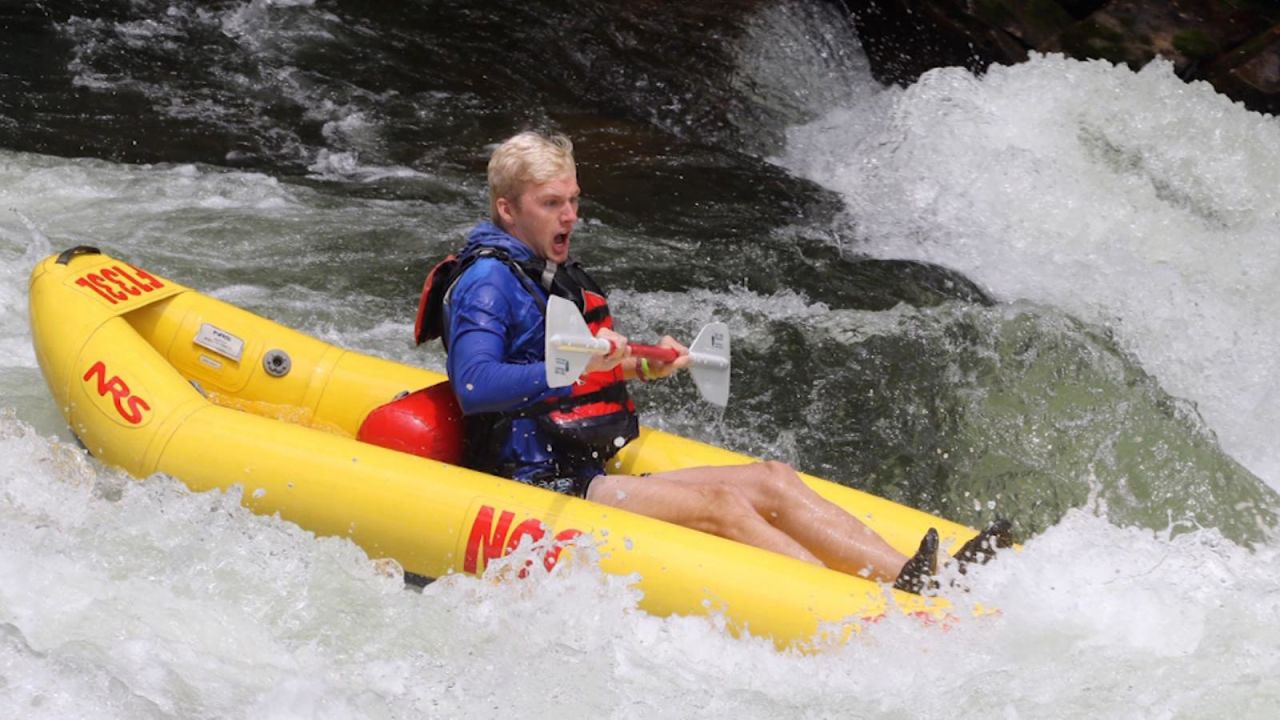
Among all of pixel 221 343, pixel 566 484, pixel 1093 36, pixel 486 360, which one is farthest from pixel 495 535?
pixel 1093 36

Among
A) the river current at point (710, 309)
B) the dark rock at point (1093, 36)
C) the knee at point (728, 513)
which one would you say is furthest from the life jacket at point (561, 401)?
the dark rock at point (1093, 36)

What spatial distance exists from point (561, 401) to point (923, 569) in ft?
3.33

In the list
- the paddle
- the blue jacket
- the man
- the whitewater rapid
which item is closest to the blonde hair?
the man

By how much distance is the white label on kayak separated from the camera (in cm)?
455

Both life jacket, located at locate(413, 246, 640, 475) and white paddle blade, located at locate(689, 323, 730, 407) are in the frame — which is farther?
life jacket, located at locate(413, 246, 640, 475)

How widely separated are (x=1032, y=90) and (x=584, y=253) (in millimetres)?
2871

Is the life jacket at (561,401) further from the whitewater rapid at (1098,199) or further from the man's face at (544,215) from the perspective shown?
the whitewater rapid at (1098,199)

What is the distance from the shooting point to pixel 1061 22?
8.40 metres

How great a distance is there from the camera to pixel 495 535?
375cm

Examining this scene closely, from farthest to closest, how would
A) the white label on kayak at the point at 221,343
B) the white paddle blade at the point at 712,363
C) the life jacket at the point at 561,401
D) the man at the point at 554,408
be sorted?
the white label on kayak at the point at 221,343
the life jacket at the point at 561,401
the man at the point at 554,408
the white paddle blade at the point at 712,363

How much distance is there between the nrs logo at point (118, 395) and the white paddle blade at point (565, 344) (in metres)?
1.30

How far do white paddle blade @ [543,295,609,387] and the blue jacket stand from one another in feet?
0.71

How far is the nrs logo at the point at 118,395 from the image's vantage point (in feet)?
13.4

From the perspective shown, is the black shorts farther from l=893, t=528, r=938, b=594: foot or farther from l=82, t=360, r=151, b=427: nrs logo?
l=82, t=360, r=151, b=427: nrs logo
